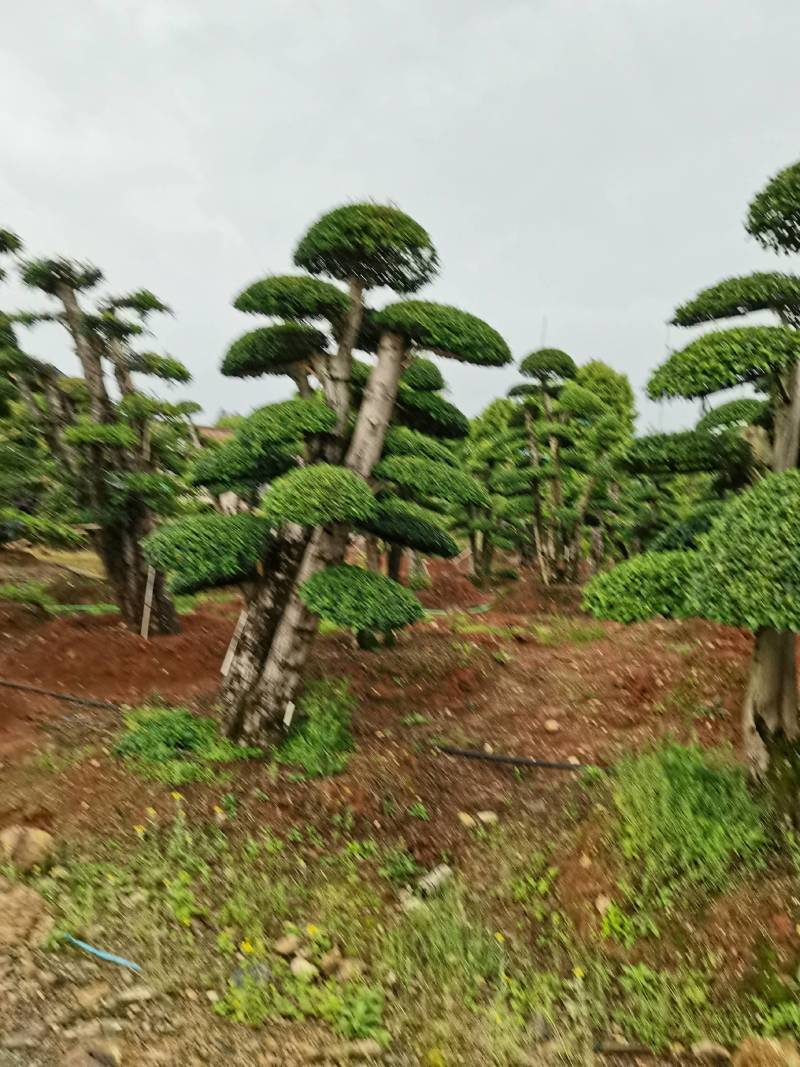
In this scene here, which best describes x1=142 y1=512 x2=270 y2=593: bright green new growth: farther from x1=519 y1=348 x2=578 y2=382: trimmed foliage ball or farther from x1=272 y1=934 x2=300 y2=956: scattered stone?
x1=519 y1=348 x2=578 y2=382: trimmed foliage ball

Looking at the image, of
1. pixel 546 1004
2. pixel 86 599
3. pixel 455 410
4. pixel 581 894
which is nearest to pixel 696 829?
pixel 581 894

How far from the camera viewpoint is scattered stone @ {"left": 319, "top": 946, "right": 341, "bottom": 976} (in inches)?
Result: 171

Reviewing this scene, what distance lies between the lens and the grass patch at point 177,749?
6316 mm

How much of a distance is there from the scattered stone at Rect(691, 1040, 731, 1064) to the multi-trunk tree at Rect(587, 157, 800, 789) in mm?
2000

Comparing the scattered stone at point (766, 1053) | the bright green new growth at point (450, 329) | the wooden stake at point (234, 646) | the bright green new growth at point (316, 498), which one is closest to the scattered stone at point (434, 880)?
the scattered stone at point (766, 1053)

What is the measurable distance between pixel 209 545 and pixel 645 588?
13.9ft

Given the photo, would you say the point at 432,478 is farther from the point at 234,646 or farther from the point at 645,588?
the point at 234,646

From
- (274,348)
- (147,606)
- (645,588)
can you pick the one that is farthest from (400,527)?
(147,606)

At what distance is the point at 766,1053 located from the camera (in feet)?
10.5

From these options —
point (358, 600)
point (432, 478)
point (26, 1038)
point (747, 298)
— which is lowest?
point (26, 1038)

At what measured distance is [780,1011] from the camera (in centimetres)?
353

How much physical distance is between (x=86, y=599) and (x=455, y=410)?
13.7 metres

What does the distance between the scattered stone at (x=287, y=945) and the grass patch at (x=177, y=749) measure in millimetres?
2084

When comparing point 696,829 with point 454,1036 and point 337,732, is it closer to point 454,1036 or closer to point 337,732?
point 454,1036
